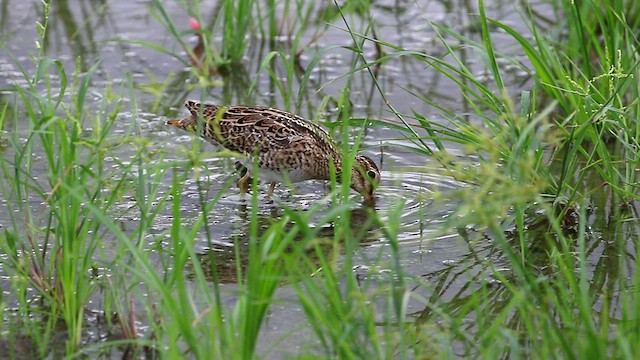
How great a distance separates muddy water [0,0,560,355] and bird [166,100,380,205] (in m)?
0.16

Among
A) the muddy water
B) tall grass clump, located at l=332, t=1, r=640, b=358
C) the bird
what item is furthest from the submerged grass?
the bird

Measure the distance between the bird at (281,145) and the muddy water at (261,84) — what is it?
16 cm

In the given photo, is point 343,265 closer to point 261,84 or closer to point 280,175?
point 280,175

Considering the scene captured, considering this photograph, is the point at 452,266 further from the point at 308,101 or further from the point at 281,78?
the point at 281,78

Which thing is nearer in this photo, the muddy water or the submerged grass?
the submerged grass

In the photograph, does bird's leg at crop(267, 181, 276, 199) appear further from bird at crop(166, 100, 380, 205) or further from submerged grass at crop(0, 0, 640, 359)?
submerged grass at crop(0, 0, 640, 359)

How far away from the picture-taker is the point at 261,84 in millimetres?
8375

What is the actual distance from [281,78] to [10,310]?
3946 mm

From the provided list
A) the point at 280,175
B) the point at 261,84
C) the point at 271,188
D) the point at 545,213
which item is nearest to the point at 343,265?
the point at 545,213

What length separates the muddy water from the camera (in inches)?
240

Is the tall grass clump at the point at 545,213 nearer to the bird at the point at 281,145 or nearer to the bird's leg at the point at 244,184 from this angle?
the bird at the point at 281,145

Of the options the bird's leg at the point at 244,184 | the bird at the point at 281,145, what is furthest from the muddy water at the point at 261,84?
the bird at the point at 281,145

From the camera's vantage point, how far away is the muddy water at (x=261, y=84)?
6094 millimetres

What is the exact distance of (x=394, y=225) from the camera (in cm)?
394
